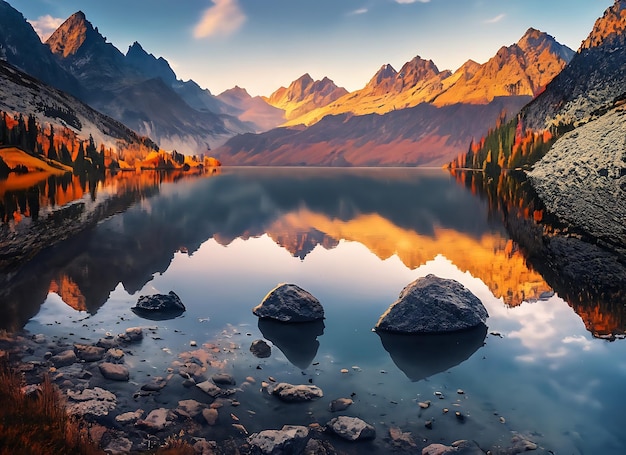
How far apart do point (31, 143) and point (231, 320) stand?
180m

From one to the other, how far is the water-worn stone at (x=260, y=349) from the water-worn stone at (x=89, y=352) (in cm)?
439

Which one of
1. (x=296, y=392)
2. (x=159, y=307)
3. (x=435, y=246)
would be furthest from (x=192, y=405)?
(x=435, y=246)

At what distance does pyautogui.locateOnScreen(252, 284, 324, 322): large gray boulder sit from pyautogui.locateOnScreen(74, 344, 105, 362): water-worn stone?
5662 millimetres

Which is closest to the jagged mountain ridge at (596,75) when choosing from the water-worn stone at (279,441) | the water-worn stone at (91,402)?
the water-worn stone at (279,441)

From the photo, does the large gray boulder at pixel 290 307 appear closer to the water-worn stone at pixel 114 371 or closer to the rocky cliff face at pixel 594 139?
the water-worn stone at pixel 114 371

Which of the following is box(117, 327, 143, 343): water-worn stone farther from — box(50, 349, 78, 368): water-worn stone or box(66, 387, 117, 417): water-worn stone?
→ box(66, 387, 117, 417): water-worn stone

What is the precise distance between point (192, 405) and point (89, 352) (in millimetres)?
4587

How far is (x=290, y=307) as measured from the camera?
16.7 m

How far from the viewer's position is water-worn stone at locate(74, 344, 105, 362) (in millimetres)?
13062

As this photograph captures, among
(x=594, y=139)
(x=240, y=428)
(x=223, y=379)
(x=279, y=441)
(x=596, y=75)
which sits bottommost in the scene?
(x=240, y=428)

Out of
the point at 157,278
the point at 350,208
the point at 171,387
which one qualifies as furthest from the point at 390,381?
the point at 350,208

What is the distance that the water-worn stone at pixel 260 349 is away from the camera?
13.6 m

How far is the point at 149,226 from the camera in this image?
4219cm

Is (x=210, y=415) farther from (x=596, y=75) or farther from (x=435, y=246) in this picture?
(x=596, y=75)
